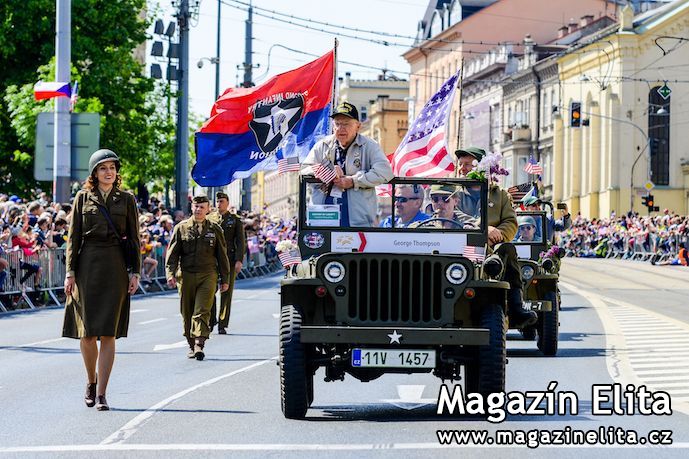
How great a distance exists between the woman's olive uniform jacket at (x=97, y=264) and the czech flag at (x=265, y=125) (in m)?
4.60

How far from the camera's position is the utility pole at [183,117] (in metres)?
Result: 45.8

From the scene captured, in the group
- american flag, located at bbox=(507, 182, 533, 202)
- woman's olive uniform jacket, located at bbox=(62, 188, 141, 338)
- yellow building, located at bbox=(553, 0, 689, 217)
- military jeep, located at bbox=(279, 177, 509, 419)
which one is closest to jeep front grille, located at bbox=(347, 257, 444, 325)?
military jeep, located at bbox=(279, 177, 509, 419)

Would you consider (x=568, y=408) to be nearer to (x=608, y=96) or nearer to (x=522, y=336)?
(x=522, y=336)

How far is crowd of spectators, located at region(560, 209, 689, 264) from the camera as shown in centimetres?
6019

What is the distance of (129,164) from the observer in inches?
2098

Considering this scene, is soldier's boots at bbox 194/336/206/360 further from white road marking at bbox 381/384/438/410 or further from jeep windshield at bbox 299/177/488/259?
jeep windshield at bbox 299/177/488/259

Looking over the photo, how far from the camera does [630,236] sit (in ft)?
224

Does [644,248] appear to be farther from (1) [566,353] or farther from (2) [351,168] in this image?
(2) [351,168]

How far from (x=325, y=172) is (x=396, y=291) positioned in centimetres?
139

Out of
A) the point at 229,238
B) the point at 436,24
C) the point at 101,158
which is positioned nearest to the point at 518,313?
the point at 101,158

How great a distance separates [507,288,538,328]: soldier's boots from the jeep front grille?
8.71 feet

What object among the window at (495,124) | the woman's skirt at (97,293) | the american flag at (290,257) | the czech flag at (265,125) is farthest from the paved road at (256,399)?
the window at (495,124)

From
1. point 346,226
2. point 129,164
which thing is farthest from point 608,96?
point 346,226

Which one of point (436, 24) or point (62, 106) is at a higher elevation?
point (436, 24)
